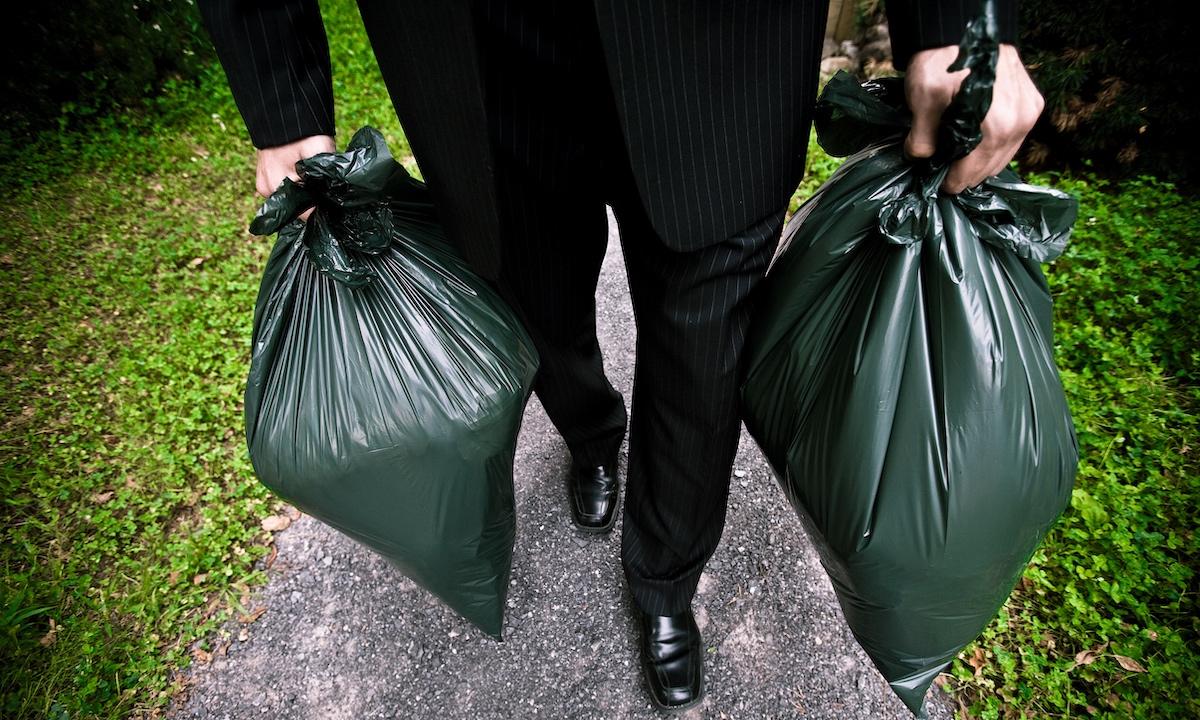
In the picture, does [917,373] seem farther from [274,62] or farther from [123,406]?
[123,406]

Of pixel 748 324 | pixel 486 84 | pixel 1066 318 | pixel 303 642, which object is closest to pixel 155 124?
pixel 303 642

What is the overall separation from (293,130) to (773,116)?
29.1 inches

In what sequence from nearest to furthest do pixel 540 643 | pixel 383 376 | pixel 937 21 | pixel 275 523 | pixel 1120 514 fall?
pixel 937 21 < pixel 383 376 < pixel 540 643 < pixel 1120 514 < pixel 275 523

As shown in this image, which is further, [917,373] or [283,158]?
[283,158]

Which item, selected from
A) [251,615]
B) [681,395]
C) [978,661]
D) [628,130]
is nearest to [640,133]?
[628,130]

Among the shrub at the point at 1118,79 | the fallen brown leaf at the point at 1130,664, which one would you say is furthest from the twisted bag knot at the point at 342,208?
the shrub at the point at 1118,79

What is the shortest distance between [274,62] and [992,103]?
0.98m

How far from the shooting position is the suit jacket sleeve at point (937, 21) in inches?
25.8

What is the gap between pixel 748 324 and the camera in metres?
1.05

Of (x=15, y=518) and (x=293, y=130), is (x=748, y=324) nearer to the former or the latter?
(x=293, y=130)

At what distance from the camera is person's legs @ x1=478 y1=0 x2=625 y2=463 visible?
2.80ft

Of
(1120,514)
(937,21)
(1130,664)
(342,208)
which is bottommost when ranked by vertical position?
(1130,664)

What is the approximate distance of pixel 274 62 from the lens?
2.97 ft

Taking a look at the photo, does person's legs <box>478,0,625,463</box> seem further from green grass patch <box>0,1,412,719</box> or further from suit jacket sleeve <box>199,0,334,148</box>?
green grass patch <box>0,1,412,719</box>
